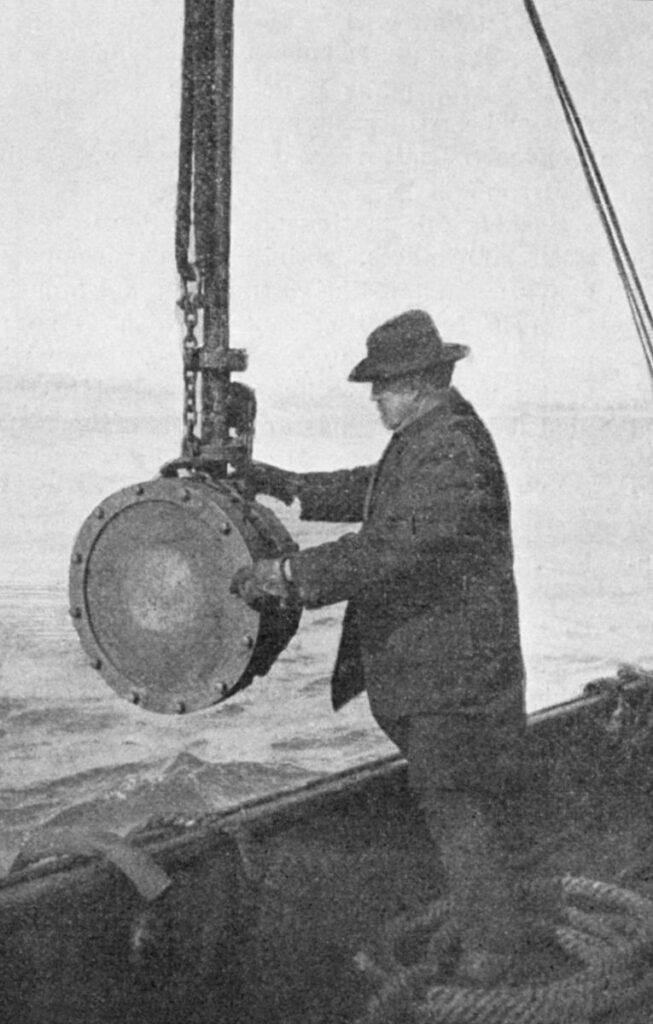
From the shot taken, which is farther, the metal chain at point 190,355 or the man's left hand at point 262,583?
the metal chain at point 190,355

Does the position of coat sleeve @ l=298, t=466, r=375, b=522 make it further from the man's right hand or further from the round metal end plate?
the round metal end plate

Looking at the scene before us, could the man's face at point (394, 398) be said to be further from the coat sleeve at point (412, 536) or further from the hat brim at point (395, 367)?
the coat sleeve at point (412, 536)

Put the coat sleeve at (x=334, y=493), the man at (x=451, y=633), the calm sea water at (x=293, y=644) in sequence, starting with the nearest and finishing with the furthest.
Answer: the man at (x=451, y=633) < the coat sleeve at (x=334, y=493) < the calm sea water at (x=293, y=644)

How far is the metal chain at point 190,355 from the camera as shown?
2480 mm

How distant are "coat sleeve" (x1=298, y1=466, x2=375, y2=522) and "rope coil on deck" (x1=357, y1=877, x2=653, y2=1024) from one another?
3.38 ft

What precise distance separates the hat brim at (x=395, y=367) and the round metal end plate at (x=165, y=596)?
1.34 feet

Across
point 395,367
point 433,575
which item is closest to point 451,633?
point 433,575

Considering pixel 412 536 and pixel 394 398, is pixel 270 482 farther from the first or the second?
pixel 412 536

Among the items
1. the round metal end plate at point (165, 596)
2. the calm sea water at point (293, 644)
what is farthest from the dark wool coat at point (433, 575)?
the calm sea water at point (293, 644)

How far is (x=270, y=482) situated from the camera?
265cm

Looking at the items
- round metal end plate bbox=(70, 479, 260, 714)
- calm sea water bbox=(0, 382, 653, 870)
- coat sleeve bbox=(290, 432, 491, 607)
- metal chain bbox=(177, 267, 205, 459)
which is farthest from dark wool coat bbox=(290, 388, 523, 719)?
calm sea water bbox=(0, 382, 653, 870)

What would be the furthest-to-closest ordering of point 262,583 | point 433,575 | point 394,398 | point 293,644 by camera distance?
1. point 293,644
2. point 394,398
3. point 433,575
4. point 262,583

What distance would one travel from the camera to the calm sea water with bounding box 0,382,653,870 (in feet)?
68.2

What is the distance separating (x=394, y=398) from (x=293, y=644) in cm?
2719
